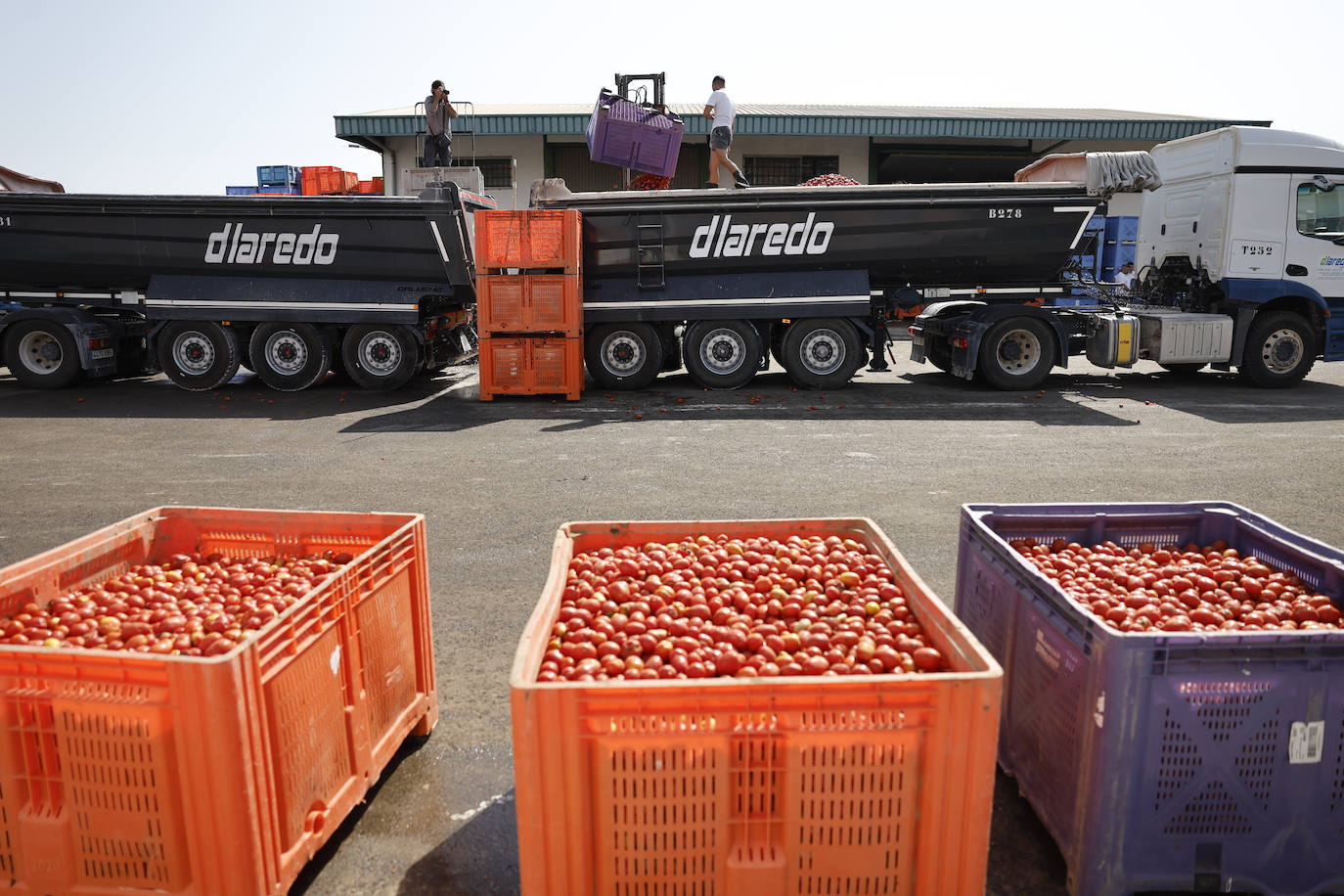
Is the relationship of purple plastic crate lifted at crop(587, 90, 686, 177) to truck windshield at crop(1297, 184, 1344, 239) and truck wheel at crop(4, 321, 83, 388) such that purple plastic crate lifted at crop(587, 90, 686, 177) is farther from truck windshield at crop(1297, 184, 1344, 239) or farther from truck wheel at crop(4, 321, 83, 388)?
truck windshield at crop(1297, 184, 1344, 239)

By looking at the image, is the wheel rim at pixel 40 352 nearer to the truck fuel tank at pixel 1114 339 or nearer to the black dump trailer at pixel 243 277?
the black dump trailer at pixel 243 277

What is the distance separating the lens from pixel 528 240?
492 inches

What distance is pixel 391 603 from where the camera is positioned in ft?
11.9

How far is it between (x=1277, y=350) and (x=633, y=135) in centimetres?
994

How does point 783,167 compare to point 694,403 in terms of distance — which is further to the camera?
point 783,167

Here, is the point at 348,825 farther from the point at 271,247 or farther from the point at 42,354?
the point at 42,354

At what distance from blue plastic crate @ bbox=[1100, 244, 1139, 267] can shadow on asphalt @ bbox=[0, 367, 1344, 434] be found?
7.97 metres

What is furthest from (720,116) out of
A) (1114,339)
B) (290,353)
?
(290,353)

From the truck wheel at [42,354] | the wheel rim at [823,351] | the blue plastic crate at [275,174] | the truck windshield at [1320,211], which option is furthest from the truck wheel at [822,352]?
the blue plastic crate at [275,174]

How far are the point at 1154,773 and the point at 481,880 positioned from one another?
2.08 metres

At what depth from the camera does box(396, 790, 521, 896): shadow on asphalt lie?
3029 millimetres

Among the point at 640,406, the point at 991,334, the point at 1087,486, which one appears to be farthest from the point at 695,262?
the point at 1087,486

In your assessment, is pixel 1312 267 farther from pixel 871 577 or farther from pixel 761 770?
pixel 761 770

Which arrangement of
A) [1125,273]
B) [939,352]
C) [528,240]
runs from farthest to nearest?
[1125,273], [939,352], [528,240]
